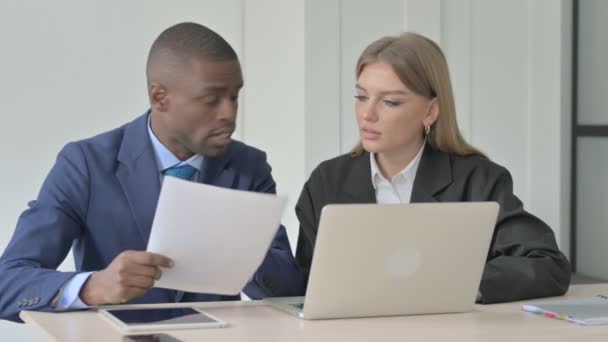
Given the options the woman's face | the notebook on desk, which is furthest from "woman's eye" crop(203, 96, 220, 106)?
the notebook on desk

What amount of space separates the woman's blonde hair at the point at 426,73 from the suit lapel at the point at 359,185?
0.18ft

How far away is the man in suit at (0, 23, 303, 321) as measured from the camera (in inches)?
88.7

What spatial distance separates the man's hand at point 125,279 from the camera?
6.24 ft

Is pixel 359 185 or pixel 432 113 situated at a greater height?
pixel 432 113

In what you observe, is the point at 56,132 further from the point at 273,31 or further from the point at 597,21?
the point at 597,21

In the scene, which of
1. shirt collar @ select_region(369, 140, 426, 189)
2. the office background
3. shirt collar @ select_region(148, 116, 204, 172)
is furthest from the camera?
the office background

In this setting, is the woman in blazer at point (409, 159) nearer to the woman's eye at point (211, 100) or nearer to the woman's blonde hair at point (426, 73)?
the woman's blonde hair at point (426, 73)

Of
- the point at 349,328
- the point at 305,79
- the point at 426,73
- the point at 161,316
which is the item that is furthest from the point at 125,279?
the point at 305,79

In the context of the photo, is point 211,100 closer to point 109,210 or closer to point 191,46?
point 191,46

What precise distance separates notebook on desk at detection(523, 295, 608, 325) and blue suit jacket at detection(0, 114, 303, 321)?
1.79 ft

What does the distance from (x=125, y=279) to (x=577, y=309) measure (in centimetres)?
87

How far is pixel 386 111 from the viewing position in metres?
2.55

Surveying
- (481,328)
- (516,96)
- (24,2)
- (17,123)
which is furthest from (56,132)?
(481,328)

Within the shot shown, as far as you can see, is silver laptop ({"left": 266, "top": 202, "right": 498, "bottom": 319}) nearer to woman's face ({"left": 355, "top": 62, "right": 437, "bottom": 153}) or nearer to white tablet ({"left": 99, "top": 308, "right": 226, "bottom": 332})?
white tablet ({"left": 99, "top": 308, "right": 226, "bottom": 332})
